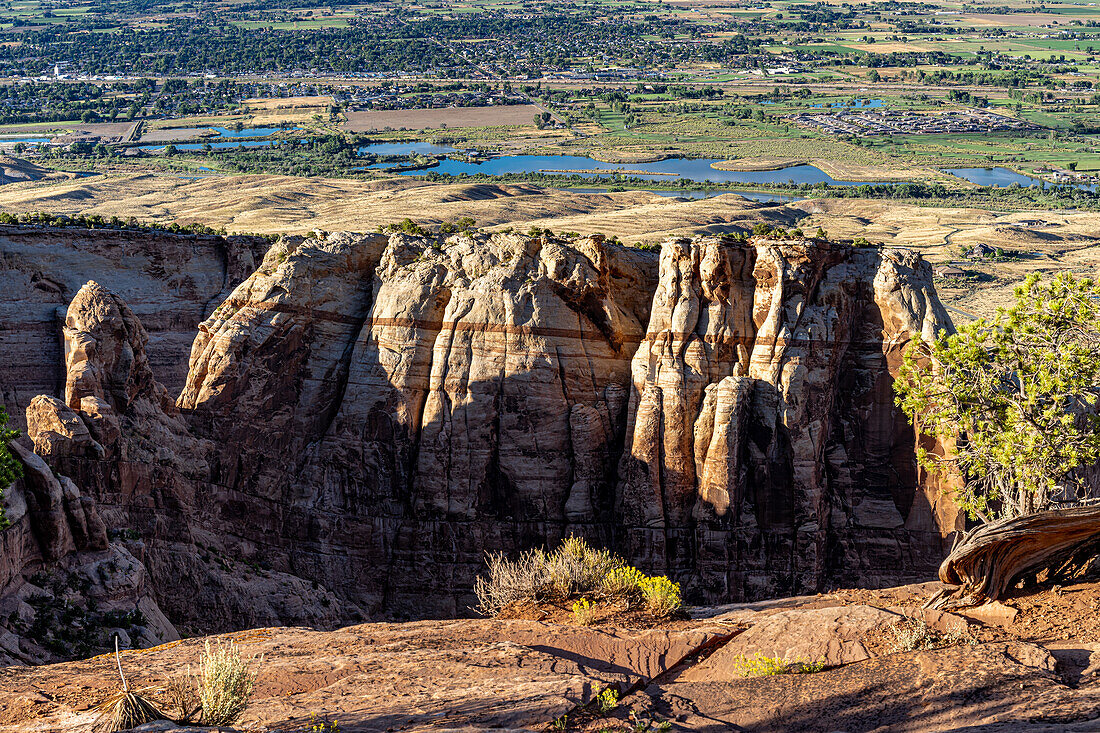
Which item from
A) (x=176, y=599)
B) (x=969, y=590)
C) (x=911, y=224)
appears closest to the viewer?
(x=969, y=590)

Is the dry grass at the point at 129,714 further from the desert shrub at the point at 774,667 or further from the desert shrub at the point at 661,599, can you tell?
the desert shrub at the point at 661,599

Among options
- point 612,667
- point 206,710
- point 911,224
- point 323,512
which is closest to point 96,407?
point 323,512

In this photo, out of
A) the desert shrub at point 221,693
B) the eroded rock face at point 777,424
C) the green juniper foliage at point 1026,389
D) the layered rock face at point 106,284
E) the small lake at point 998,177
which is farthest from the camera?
the small lake at point 998,177

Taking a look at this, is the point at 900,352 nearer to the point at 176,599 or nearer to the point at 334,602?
the point at 334,602

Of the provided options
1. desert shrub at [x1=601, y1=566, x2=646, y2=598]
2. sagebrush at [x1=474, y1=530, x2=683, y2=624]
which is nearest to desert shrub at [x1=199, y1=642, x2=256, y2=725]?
sagebrush at [x1=474, y1=530, x2=683, y2=624]

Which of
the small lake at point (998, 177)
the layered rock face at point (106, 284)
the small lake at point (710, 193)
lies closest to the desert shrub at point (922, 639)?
the layered rock face at point (106, 284)

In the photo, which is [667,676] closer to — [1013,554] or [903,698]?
[903,698]

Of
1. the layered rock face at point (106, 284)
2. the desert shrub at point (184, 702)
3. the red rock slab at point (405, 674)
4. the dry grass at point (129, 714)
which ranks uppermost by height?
the layered rock face at point (106, 284)
